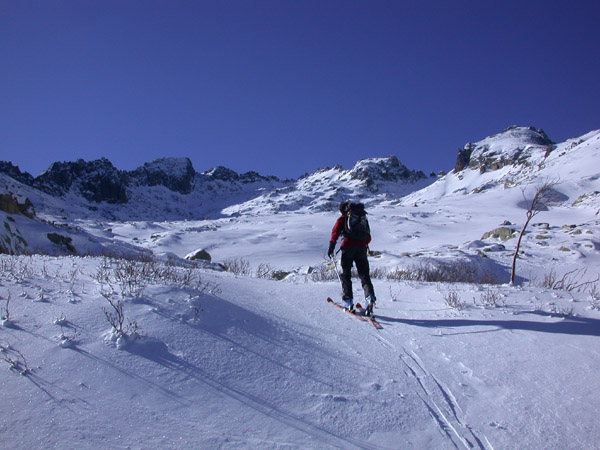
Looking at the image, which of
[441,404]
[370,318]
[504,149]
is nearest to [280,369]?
[441,404]

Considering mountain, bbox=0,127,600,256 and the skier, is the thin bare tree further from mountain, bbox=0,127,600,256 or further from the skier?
mountain, bbox=0,127,600,256

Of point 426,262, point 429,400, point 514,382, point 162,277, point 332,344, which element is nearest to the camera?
point 429,400

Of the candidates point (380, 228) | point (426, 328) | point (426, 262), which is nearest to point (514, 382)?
point (426, 328)

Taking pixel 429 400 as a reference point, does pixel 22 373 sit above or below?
above

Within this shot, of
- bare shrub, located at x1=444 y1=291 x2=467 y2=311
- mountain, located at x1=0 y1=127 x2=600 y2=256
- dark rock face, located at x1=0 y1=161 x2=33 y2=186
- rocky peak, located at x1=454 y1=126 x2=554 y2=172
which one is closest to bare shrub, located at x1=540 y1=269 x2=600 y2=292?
bare shrub, located at x1=444 y1=291 x2=467 y2=311

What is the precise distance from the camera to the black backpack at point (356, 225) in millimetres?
5246

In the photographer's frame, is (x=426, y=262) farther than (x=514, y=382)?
Yes

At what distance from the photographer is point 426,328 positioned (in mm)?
4234

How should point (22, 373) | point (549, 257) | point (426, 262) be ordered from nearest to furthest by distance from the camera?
point (22, 373) < point (426, 262) < point (549, 257)

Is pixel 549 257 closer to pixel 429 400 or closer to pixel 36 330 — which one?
pixel 429 400

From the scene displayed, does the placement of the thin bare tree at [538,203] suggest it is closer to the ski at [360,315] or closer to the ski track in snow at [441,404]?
the ski at [360,315]

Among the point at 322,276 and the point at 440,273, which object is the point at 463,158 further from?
the point at 322,276

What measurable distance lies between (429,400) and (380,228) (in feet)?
90.4

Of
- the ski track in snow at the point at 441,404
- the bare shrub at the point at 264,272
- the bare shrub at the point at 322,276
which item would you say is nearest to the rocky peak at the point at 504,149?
the bare shrub at the point at 264,272
